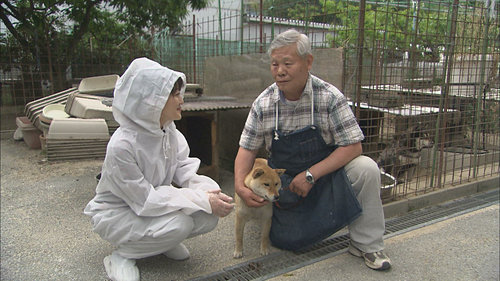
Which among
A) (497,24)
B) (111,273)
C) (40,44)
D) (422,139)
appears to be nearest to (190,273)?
(111,273)

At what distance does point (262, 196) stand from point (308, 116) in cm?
67

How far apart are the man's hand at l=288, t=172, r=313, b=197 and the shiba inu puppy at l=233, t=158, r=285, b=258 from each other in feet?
0.37

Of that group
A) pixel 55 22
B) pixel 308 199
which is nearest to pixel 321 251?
pixel 308 199

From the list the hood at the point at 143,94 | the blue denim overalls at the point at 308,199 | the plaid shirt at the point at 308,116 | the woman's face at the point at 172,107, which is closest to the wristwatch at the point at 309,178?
the blue denim overalls at the point at 308,199

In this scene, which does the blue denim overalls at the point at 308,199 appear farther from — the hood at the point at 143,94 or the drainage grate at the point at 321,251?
the hood at the point at 143,94

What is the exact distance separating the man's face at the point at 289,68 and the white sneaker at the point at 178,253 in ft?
4.46

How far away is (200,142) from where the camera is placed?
519 centimetres

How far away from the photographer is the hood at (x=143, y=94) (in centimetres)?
212

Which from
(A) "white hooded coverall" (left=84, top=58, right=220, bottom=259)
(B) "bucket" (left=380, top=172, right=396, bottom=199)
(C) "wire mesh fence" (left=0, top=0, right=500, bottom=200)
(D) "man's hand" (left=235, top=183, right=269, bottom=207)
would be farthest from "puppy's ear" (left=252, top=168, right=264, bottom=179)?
(B) "bucket" (left=380, top=172, right=396, bottom=199)

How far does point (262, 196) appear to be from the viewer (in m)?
2.58

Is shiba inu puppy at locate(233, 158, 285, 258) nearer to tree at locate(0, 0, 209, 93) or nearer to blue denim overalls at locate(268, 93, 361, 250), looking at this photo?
blue denim overalls at locate(268, 93, 361, 250)

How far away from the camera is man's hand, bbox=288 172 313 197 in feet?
8.37

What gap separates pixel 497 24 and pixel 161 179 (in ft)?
14.2

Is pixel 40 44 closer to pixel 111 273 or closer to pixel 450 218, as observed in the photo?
pixel 111 273
